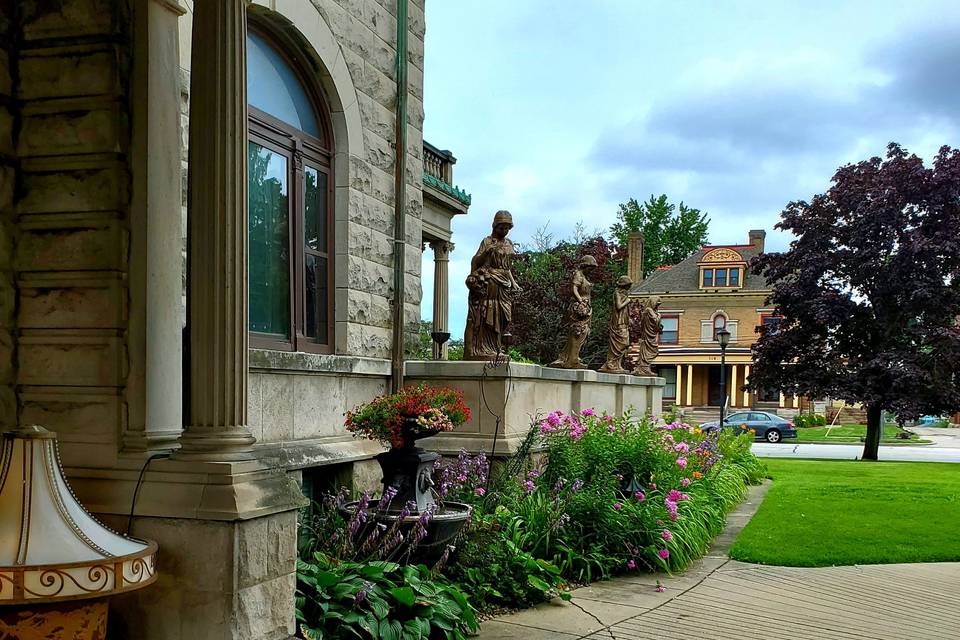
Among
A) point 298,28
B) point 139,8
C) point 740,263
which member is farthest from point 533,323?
point 139,8

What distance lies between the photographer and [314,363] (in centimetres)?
805

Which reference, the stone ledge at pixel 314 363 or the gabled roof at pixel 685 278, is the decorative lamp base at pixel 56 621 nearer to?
the stone ledge at pixel 314 363

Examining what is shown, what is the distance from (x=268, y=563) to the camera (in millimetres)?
4543

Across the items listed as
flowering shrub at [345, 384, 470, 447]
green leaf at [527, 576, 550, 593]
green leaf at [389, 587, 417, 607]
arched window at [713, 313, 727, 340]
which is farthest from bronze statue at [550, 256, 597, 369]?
arched window at [713, 313, 727, 340]

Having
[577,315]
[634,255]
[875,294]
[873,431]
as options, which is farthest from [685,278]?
[577,315]

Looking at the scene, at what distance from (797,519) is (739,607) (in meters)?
4.70

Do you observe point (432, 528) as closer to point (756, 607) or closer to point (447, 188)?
point (756, 607)

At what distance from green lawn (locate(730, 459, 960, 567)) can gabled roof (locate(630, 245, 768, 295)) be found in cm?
3919

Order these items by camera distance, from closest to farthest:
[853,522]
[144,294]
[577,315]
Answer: [144,294] → [853,522] → [577,315]

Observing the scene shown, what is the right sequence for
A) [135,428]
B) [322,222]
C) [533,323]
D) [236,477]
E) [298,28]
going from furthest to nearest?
[533,323], [322,222], [298,28], [135,428], [236,477]

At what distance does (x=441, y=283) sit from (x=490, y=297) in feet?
30.4

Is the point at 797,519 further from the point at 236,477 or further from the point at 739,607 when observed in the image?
the point at 236,477

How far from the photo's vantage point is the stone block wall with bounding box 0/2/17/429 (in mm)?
4848

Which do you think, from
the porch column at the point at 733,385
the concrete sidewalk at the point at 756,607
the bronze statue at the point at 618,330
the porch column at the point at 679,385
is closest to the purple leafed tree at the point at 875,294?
the bronze statue at the point at 618,330
